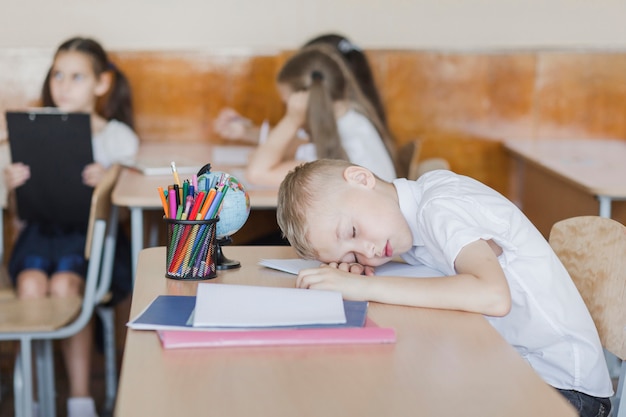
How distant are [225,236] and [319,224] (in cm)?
25

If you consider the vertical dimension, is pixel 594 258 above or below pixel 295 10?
below

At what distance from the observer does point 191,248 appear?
160 centimetres

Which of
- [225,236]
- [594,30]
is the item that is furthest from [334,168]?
[594,30]

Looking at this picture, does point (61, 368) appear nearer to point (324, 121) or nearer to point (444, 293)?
point (324, 121)

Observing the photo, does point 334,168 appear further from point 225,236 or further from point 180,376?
point 180,376

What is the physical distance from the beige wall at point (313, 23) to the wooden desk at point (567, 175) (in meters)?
0.43

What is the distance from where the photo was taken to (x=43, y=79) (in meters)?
3.55

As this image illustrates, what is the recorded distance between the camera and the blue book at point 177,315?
4.23ft

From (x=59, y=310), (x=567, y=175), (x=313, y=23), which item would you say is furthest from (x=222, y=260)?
(x=313, y=23)

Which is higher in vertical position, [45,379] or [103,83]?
[103,83]

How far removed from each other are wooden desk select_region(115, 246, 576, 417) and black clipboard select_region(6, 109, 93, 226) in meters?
1.79

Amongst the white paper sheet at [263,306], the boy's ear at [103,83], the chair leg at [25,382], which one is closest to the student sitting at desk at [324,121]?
the boy's ear at [103,83]

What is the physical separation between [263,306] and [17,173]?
1895mm

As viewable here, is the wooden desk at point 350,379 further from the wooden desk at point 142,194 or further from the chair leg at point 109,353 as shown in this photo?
the chair leg at point 109,353
